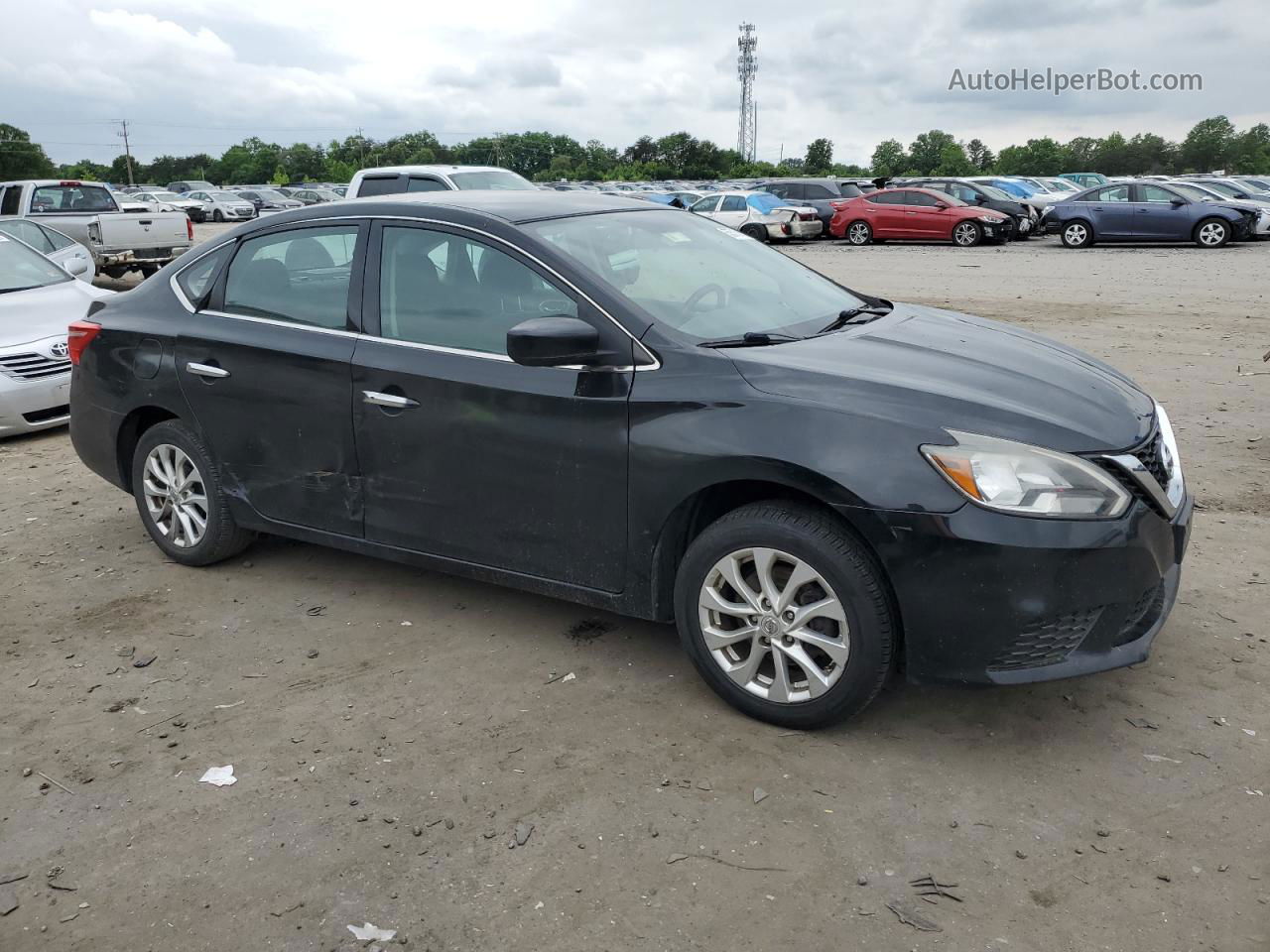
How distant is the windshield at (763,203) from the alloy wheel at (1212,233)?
Result: 33.1 ft

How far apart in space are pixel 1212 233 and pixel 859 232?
26.4ft

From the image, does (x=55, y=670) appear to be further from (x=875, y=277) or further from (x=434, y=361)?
(x=875, y=277)

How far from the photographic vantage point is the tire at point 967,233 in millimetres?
26891

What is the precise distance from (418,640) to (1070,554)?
2.55m

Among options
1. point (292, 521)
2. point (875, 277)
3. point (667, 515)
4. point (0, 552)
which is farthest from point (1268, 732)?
point (875, 277)

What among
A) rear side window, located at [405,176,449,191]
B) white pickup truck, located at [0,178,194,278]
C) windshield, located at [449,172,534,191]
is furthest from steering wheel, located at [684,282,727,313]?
white pickup truck, located at [0,178,194,278]

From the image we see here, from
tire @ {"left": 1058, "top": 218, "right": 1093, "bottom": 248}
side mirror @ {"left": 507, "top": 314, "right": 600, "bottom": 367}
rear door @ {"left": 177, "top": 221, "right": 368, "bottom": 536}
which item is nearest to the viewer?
side mirror @ {"left": 507, "top": 314, "right": 600, "bottom": 367}

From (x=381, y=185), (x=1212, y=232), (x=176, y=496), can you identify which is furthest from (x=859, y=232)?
(x=176, y=496)

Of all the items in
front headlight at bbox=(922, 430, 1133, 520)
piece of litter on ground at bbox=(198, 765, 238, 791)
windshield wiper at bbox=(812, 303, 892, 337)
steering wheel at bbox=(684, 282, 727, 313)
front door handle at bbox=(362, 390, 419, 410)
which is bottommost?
piece of litter on ground at bbox=(198, 765, 238, 791)

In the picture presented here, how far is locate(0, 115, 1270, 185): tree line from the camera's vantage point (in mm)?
82688

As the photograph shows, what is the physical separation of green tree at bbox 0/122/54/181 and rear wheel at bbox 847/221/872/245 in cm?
8364

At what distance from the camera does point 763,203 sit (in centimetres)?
2938

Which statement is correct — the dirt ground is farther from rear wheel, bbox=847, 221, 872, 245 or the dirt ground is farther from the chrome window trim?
rear wheel, bbox=847, 221, 872, 245

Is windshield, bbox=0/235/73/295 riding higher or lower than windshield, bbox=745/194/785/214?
lower
